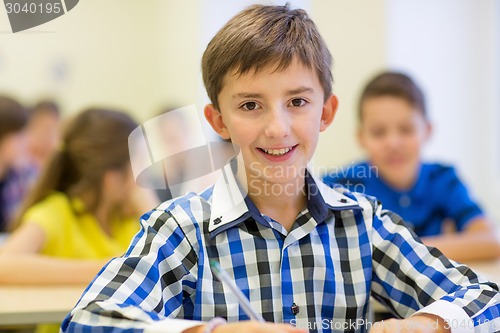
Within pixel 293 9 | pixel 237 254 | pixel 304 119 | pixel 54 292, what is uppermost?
pixel 293 9

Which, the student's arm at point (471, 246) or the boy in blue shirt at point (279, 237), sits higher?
the boy in blue shirt at point (279, 237)

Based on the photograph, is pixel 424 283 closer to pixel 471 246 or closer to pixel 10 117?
pixel 471 246

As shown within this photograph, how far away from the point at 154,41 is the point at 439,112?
201 centimetres

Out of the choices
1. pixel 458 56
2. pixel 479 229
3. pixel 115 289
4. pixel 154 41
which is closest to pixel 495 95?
pixel 458 56

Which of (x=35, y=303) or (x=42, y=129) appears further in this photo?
(x=42, y=129)

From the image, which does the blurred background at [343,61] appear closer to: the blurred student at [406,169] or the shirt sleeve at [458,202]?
the blurred student at [406,169]

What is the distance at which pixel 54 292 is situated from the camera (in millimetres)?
1378

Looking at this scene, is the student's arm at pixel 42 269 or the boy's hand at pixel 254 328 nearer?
the boy's hand at pixel 254 328

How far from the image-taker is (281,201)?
1010 mm

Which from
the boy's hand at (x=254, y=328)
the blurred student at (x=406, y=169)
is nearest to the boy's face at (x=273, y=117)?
the boy's hand at (x=254, y=328)

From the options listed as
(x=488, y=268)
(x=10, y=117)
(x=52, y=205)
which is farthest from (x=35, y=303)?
(x=10, y=117)

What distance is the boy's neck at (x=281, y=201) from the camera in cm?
99

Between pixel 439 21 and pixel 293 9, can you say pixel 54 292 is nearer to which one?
pixel 293 9

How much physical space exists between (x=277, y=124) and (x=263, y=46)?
0.37ft
